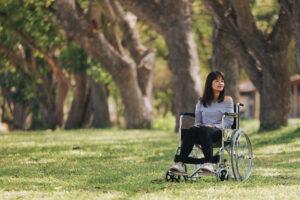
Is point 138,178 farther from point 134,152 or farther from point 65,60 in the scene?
point 65,60

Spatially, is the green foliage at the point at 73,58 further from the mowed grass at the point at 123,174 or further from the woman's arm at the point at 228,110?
the woman's arm at the point at 228,110

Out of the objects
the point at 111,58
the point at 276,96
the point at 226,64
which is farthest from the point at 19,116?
the point at 276,96

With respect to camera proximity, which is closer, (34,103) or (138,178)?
(138,178)

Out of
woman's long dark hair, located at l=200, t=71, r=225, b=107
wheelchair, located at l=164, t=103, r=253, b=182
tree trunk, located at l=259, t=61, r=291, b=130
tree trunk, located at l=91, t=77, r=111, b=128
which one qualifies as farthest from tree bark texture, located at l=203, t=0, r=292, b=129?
tree trunk, located at l=91, t=77, r=111, b=128

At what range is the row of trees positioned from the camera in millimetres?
15398

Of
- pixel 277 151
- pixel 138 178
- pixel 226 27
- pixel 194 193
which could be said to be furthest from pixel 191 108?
pixel 194 193

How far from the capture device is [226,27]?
15.5m

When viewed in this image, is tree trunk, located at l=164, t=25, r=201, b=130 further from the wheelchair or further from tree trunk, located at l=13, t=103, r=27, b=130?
tree trunk, located at l=13, t=103, r=27, b=130

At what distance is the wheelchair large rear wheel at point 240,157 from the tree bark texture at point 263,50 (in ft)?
25.8

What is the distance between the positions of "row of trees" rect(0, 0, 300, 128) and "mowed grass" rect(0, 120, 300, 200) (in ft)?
9.35

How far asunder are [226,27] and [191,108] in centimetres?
326

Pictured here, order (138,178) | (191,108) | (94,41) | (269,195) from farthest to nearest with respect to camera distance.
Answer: (94,41), (191,108), (138,178), (269,195)

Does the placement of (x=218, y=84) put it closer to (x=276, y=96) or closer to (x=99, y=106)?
(x=276, y=96)

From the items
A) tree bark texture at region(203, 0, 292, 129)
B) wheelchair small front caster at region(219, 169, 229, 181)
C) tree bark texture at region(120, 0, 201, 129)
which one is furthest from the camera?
tree bark texture at region(120, 0, 201, 129)
